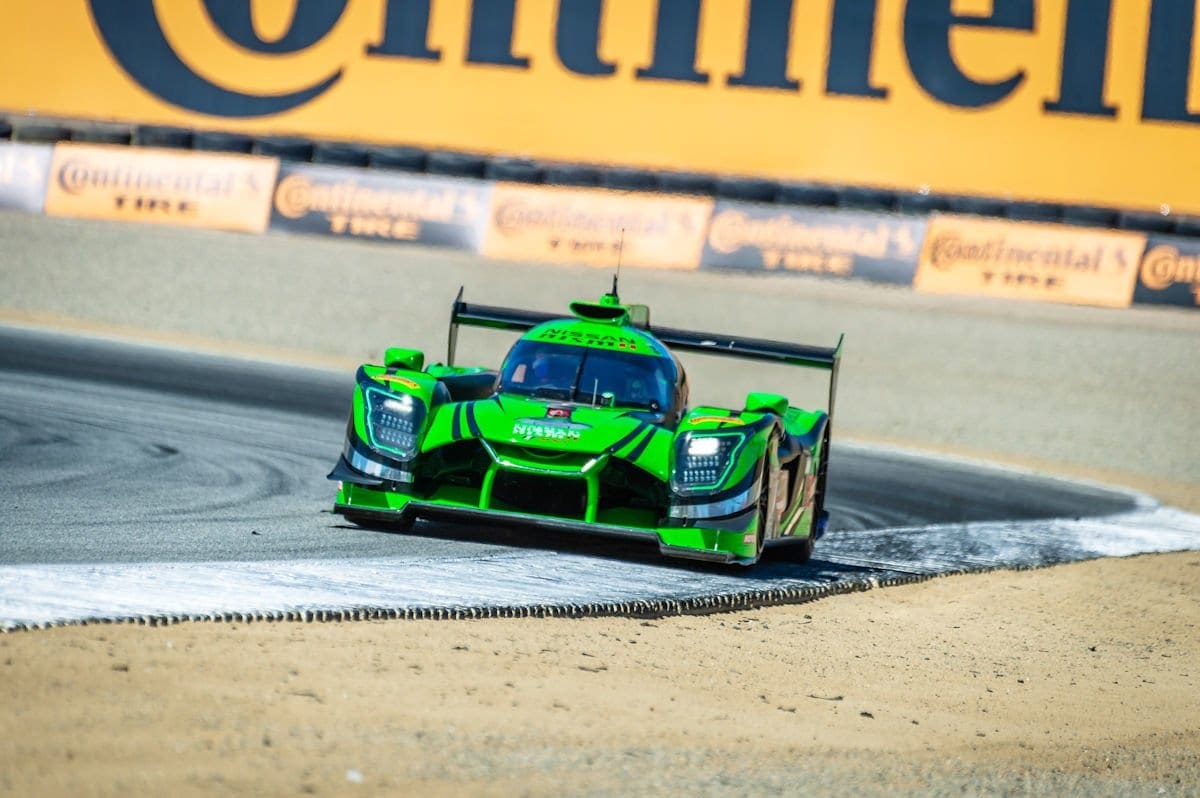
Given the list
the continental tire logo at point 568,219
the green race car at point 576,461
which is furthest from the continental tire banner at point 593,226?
the green race car at point 576,461

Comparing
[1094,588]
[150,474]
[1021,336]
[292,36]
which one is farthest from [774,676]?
[292,36]

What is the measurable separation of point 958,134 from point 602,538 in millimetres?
Answer: 17675

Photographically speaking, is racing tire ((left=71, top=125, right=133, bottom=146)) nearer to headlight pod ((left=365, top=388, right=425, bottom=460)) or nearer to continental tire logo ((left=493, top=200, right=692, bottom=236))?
continental tire logo ((left=493, top=200, right=692, bottom=236))

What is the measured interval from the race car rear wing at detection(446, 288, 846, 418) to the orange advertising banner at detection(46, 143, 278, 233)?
40.6 feet

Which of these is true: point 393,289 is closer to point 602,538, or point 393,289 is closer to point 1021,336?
point 1021,336

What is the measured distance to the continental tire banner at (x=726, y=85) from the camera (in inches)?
996

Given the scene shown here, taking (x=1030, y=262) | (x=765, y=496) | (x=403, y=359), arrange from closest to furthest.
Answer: (x=765, y=496), (x=403, y=359), (x=1030, y=262)

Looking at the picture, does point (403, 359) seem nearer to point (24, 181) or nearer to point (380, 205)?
point (380, 205)

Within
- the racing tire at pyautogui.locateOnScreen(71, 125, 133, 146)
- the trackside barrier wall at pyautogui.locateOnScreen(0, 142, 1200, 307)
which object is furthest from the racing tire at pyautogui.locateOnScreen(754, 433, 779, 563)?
the racing tire at pyautogui.locateOnScreen(71, 125, 133, 146)

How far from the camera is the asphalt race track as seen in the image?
6.88m

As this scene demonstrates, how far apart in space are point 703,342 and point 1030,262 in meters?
12.1

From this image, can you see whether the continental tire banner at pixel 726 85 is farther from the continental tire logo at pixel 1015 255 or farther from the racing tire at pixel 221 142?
the continental tire logo at pixel 1015 255

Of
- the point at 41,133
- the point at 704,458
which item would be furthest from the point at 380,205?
the point at 704,458

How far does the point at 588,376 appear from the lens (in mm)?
9883
